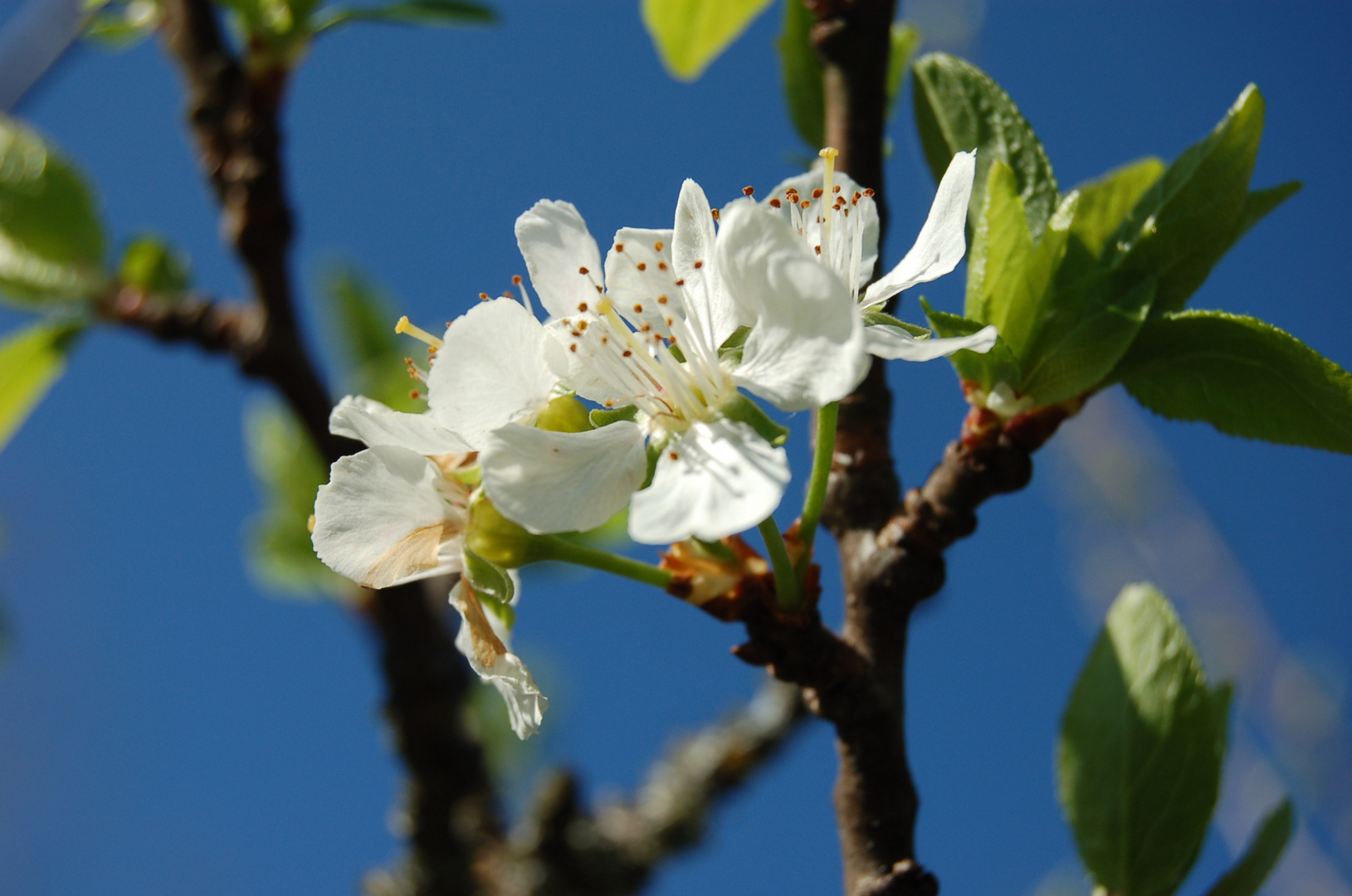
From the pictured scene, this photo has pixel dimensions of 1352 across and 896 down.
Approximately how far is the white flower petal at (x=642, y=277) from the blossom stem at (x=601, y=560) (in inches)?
8.1

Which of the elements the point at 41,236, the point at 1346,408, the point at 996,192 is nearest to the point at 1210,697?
the point at 1346,408

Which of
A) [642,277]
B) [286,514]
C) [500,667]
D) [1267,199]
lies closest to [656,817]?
[286,514]

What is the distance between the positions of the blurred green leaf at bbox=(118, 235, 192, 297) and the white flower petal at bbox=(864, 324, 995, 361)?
5.48ft

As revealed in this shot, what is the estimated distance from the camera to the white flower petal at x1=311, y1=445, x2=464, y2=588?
0.90 m

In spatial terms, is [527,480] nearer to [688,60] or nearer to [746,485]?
[746,485]

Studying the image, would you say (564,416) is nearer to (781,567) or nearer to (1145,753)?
(781,567)

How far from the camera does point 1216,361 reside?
970 millimetres

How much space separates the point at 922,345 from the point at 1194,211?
13.9 inches

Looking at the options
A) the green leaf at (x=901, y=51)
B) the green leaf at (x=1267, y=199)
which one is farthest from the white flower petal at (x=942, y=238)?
the green leaf at (x=901, y=51)

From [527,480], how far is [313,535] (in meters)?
0.24

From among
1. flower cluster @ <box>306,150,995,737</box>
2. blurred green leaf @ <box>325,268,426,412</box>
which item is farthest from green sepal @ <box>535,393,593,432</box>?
blurred green leaf @ <box>325,268,426,412</box>

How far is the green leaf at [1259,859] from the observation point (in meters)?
1.05

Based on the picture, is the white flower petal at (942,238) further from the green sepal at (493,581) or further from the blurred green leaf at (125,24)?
the blurred green leaf at (125,24)

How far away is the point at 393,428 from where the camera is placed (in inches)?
34.5
